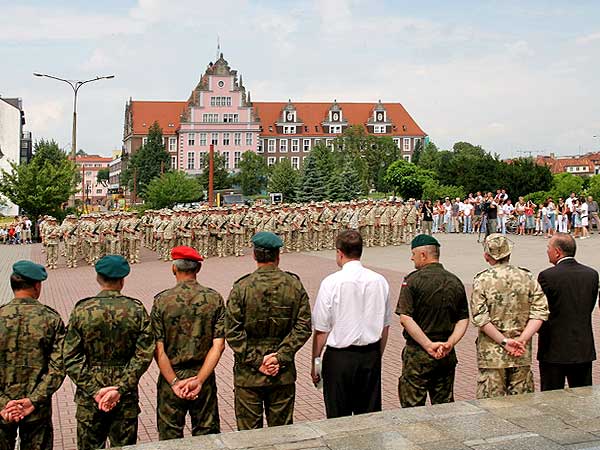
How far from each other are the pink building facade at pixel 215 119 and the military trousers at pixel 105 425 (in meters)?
106

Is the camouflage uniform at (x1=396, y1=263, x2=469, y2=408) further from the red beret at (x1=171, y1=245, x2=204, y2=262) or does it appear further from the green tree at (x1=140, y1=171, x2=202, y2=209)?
the green tree at (x1=140, y1=171, x2=202, y2=209)

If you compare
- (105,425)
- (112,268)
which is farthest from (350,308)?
(105,425)

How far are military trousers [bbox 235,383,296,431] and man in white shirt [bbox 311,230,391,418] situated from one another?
0.94 ft

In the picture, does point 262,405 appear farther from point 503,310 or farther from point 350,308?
point 503,310

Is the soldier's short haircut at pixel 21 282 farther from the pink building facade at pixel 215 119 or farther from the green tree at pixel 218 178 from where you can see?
the pink building facade at pixel 215 119

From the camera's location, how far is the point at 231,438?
530cm

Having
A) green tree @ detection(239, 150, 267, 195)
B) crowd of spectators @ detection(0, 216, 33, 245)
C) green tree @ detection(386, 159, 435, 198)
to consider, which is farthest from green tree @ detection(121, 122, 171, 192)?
crowd of spectators @ detection(0, 216, 33, 245)

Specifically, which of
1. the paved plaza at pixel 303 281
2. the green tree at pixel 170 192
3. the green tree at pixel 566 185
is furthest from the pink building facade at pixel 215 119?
the paved plaza at pixel 303 281

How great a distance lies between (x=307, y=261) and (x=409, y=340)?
1852 centimetres

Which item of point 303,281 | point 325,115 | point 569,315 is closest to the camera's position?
point 569,315

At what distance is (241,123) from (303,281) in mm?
97412

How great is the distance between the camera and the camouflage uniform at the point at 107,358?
16.9 ft

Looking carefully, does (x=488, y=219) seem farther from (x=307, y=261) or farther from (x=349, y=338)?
(x=349, y=338)

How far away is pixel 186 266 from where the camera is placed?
5.60 meters
